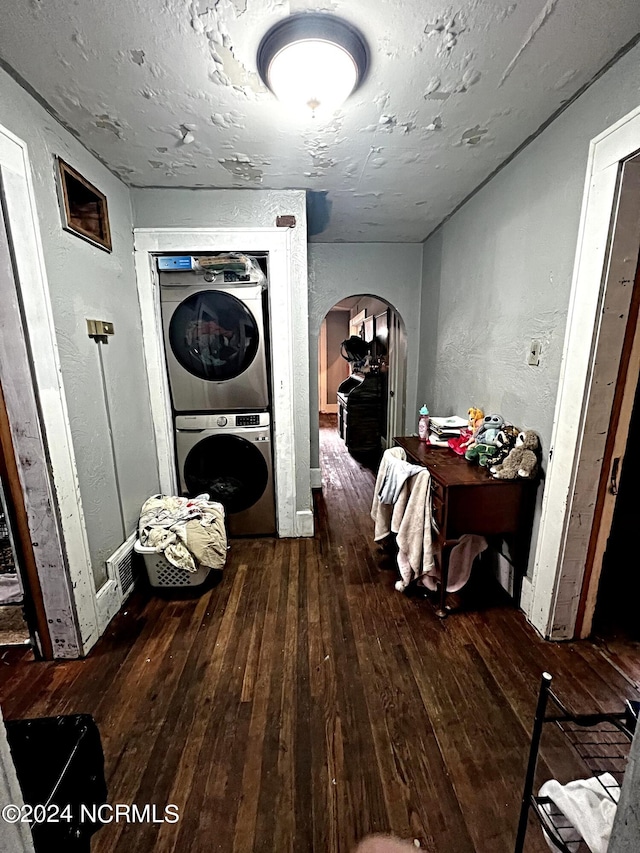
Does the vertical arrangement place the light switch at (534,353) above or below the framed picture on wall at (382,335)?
below

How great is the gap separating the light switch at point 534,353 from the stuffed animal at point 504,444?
365mm

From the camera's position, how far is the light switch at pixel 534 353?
173 centimetres

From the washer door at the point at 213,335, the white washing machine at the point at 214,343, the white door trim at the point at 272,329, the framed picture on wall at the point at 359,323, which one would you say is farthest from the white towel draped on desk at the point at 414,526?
the framed picture on wall at the point at 359,323

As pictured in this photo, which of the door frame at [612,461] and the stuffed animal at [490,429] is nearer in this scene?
the door frame at [612,461]

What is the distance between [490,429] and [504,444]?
0.13 metres

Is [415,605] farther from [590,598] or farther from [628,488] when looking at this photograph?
[628,488]

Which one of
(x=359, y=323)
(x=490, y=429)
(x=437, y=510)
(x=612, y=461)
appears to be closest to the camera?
(x=612, y=461)

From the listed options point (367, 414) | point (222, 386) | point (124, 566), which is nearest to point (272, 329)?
point (222, 386)

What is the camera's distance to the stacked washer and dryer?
2.34 meters

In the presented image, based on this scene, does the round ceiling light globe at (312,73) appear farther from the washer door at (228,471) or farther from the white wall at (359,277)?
the white wall at (359,277)

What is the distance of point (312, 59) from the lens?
1.18m

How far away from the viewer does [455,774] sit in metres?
1.19

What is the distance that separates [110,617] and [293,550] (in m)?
1.15

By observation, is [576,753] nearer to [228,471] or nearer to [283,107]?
[228,471]
